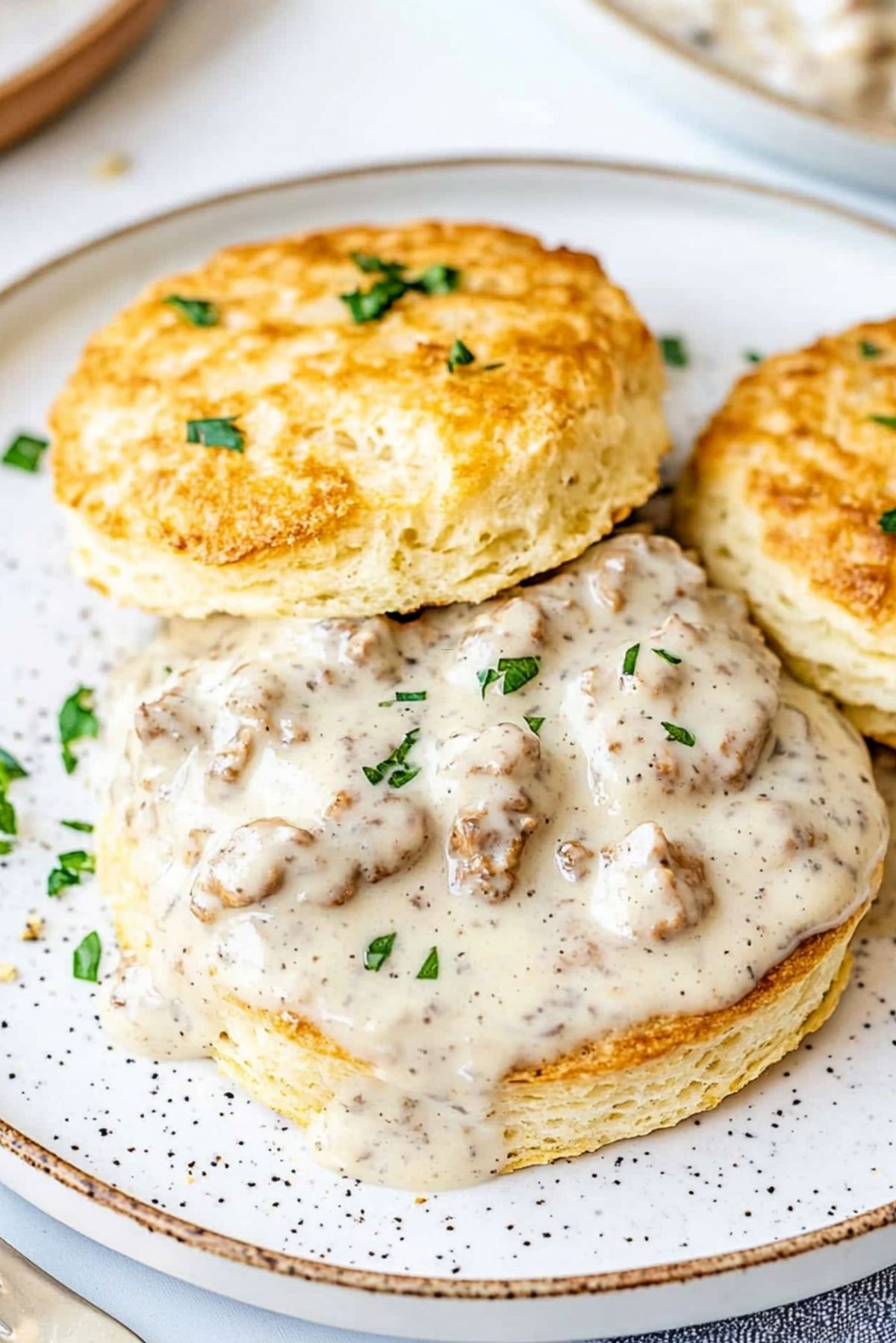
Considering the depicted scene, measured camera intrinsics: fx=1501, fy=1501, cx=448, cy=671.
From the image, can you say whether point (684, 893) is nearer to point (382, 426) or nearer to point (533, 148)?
point (382, 426)

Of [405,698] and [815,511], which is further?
[815,511]

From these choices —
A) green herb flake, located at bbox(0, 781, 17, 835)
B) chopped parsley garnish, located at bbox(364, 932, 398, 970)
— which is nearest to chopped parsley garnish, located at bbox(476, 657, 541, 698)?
chopped parsley garnish, located at bbox(364, 932, 398, 970)

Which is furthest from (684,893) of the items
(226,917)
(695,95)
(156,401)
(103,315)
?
(695,95)

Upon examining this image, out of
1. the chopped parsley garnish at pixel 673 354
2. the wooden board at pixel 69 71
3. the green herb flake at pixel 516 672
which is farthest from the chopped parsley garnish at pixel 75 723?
the wooden board at pixel 69 71

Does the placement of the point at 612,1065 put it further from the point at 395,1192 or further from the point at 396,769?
the point at 396,769

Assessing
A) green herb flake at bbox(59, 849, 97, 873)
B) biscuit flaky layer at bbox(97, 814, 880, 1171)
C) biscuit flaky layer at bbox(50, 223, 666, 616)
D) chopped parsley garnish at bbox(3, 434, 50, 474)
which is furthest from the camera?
chopped parsley garnish at bbox(3, 434, 50, 474)

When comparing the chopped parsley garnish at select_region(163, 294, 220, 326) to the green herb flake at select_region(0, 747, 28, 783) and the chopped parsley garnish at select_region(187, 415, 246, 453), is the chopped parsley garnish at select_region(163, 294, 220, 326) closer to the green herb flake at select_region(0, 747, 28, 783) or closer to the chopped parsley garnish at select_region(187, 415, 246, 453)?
the chopped parsley garnish at select_region(187, 415, 246, 453)

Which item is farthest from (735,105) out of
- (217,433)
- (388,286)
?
(217,433)
